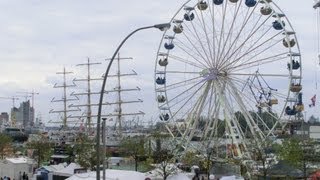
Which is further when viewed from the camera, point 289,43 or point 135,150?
point 135,150

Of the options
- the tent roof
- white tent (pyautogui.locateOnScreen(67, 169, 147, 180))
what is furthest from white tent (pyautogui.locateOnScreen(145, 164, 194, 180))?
the tent roof

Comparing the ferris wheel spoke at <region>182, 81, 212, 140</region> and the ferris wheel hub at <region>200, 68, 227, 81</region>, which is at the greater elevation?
the ferris wheel hub at <region>200, 68, 227, 81</region>

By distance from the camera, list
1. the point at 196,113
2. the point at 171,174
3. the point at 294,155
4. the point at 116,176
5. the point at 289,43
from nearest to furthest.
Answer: the point at 116,176
the point at 171,174
the point at 294,155
the point at 289,43
the point at 196,113

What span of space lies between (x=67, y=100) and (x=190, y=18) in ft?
293

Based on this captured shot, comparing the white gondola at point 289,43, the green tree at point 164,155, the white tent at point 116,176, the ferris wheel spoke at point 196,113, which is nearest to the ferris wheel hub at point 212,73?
the ferris wheel spoke at point 196,113

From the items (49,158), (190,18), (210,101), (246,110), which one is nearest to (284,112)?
(246,110)

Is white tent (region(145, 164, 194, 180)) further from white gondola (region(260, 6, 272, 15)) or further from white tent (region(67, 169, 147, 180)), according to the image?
white gondola (region(260, 6, 272, 15))

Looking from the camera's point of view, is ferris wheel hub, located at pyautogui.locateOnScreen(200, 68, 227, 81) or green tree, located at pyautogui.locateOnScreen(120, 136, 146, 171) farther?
green tree, located at pyautogui.locateOnScreen(120, 136, 146, 171)

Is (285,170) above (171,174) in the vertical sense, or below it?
above

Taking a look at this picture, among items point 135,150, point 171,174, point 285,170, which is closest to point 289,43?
point 285,170

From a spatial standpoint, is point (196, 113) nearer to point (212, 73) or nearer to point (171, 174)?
point (212, 73)

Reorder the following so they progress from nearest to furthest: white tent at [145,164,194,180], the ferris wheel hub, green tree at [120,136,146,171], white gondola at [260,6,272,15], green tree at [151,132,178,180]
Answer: white tent at [145,164,194,180], green tree at [151,132,178,180], white gondola at [260,6,272,15], the ferris wheel hub, green tree at [120,136,146,171]

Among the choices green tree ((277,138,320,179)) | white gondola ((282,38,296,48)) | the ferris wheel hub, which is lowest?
green tree ((277,138,320,179))

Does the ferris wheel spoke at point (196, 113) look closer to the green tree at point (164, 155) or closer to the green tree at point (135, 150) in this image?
the green tree at point (164, 155)
